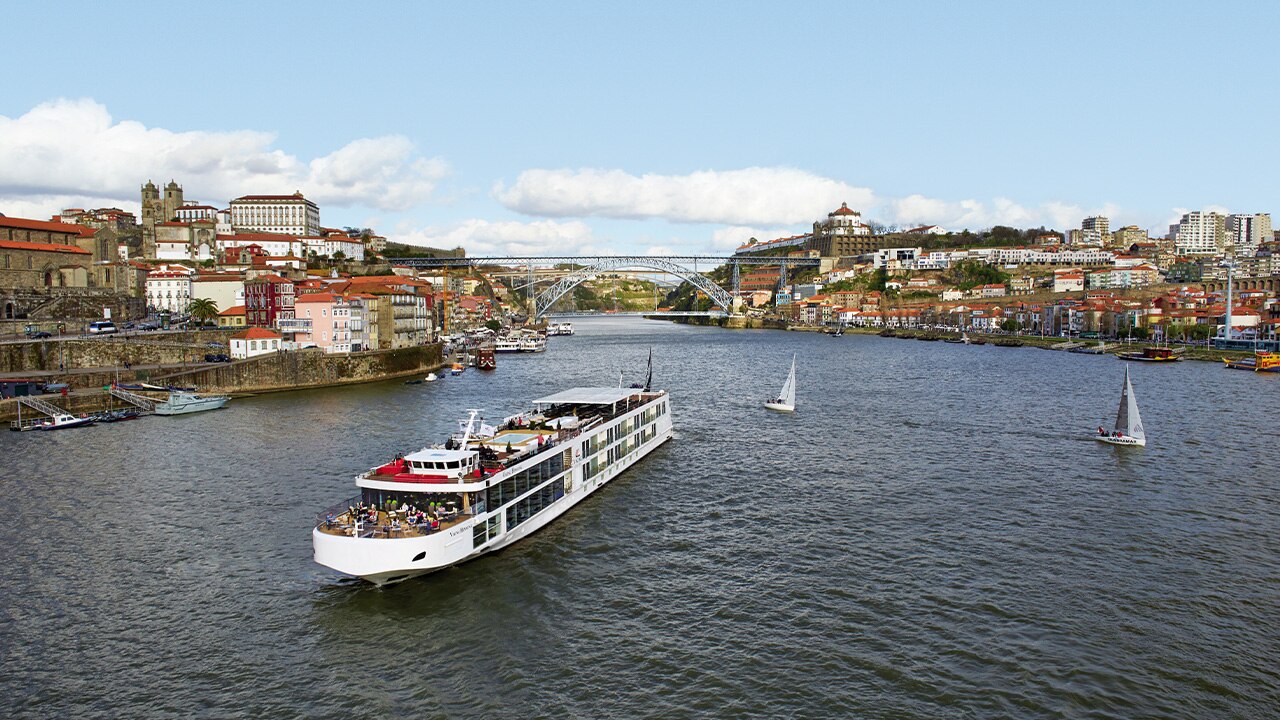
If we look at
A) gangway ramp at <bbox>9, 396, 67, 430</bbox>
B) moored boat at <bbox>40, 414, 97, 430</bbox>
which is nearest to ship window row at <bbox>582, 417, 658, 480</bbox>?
moored boat at <bbox>40, 414, 97, 430</bbox>

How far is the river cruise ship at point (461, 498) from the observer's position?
16.2 m

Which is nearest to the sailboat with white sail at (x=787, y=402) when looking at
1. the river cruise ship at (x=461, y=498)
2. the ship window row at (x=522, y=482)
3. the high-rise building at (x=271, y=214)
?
the river cruise ship at (x=461, y=498)

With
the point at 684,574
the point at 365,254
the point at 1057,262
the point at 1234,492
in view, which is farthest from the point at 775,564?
the point at 1057,262

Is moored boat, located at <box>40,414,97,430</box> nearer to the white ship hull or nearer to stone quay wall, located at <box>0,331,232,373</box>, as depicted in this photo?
the white ship hull

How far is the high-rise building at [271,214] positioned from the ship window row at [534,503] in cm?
11460

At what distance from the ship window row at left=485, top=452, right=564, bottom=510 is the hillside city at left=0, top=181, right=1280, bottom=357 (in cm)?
3860

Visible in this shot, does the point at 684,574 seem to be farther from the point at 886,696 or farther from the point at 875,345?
the point at 875,345

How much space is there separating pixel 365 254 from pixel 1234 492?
399ft

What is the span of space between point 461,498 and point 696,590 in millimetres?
5431

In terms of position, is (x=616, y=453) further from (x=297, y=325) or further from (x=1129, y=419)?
(x=297, y=325)

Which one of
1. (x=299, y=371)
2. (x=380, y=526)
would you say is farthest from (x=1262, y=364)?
(x=380, y=526)

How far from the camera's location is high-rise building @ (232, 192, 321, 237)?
123688 millimetres

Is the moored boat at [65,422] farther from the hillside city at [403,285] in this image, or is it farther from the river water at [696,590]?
the hillside city at [403,285]

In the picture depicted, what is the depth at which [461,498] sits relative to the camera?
1809 cm
